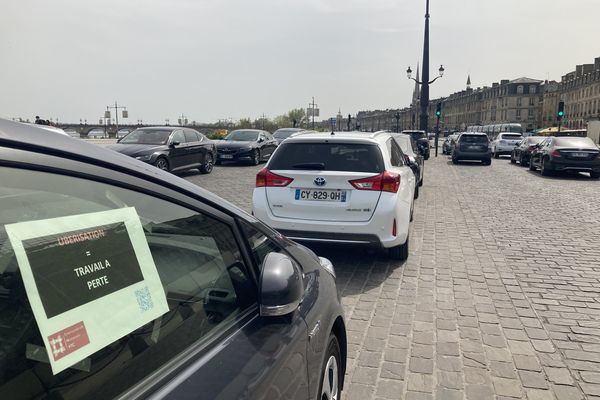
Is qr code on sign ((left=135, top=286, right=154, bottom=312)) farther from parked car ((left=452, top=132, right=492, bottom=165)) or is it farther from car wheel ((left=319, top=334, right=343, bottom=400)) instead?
parked car ((left=452, top=132, right=492, bottom=165))

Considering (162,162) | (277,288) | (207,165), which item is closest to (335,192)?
(277,288)

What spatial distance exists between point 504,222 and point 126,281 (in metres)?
8.18

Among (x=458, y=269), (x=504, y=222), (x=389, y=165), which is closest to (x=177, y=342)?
(x=389, y=165)

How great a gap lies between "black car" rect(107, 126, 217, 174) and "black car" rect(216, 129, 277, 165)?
10.5ft

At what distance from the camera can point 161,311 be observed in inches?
51.7

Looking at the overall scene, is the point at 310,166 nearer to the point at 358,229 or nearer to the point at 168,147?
the point at 358,229

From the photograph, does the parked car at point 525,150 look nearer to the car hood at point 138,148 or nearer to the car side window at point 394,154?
the car hood at point 138,148

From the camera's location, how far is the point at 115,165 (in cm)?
123

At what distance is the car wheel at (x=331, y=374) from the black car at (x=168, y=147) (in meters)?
11.4

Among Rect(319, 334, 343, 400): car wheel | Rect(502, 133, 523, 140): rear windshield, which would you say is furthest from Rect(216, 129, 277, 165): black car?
Rect(319, 334, 343, 400): car wheel

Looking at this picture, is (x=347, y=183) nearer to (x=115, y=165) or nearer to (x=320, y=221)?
(x=320, y=221)

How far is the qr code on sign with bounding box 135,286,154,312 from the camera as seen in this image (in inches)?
49.2

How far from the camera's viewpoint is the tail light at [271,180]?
5.38 m

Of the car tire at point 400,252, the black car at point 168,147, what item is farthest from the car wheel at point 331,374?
the black car at point 168,147
